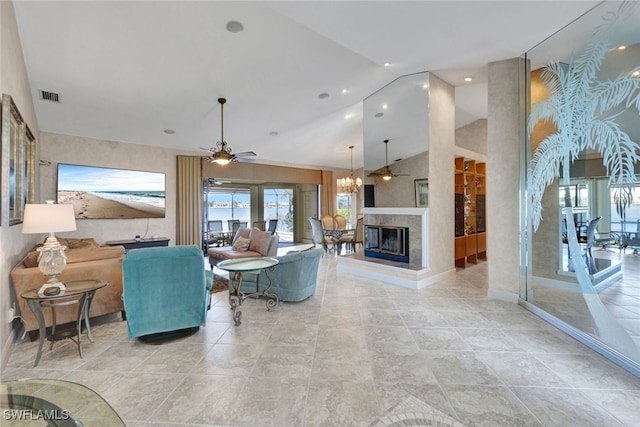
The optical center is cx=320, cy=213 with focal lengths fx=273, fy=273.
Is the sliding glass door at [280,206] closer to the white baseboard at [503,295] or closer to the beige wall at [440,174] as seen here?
the beige wall at [440,174]

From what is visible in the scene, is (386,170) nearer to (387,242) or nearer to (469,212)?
(387,242)

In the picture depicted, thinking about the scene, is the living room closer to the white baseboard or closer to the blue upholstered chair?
the white baseboard

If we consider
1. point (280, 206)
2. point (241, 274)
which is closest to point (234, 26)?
point (241, 274)

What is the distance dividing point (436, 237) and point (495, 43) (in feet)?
9.38

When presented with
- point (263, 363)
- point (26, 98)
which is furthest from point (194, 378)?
point (26, 98)

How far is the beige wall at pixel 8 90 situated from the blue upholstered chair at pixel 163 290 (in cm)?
89

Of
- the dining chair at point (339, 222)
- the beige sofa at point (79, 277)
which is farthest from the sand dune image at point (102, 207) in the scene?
the dining chair at point (339, 222)

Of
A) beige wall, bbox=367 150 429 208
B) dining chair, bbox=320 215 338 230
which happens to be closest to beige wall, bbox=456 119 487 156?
beige wall, bbox=367 150 429 208

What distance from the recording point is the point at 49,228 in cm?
238

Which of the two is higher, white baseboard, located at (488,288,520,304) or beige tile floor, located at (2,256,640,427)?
white baseboard, located at (488,288,520,304)

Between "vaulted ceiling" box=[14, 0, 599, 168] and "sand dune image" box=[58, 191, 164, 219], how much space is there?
1.25 meters

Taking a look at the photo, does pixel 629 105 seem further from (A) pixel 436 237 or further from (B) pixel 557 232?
(A) pixel 436 237

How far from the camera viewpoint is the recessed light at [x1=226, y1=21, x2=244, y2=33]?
320 centimetres

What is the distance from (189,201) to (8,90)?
14.2 feet
